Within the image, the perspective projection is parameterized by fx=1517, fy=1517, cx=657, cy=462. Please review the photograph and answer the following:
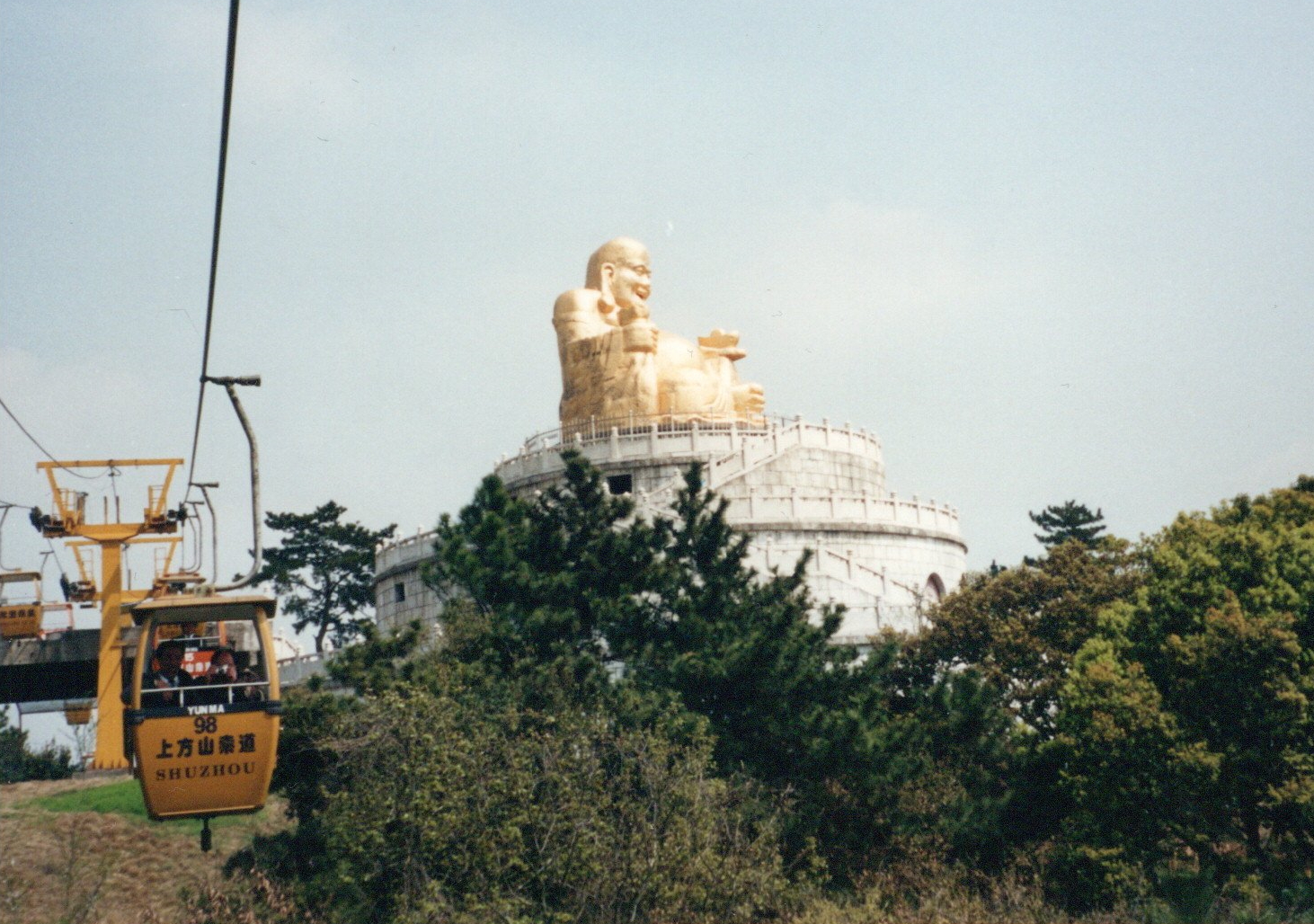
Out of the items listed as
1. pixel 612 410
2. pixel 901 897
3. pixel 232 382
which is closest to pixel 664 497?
pixel 612 410

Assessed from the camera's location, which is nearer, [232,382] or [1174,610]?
[232,382]

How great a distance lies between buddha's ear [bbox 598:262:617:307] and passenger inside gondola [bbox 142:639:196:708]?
37.0m

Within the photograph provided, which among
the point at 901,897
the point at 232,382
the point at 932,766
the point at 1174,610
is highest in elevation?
the point at 232,382

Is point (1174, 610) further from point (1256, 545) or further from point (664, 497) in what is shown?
point (664, 497)

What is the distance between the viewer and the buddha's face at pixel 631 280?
53.8m

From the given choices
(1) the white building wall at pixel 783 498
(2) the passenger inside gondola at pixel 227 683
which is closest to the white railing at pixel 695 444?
(1) the white building wall at pixel 783 498

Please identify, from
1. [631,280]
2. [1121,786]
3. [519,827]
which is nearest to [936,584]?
[631,280]

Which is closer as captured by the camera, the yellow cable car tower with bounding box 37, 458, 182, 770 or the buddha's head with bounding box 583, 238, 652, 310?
the yellow cable car tower with bounding box 37, 458, 182, 770

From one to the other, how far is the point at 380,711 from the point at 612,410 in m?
28.6

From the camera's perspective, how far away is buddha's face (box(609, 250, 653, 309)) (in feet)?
176

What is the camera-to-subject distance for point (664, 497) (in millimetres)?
40281

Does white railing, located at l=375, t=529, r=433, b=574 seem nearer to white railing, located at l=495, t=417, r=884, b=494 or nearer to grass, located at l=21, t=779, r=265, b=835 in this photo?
white railing, located at l=495, t=417, r=884, b=494

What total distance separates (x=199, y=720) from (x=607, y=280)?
38209mm

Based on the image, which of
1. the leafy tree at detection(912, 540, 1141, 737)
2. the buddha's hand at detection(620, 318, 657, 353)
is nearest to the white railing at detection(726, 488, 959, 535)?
the leafy tree at detection(912, 540, 1141, 737)
